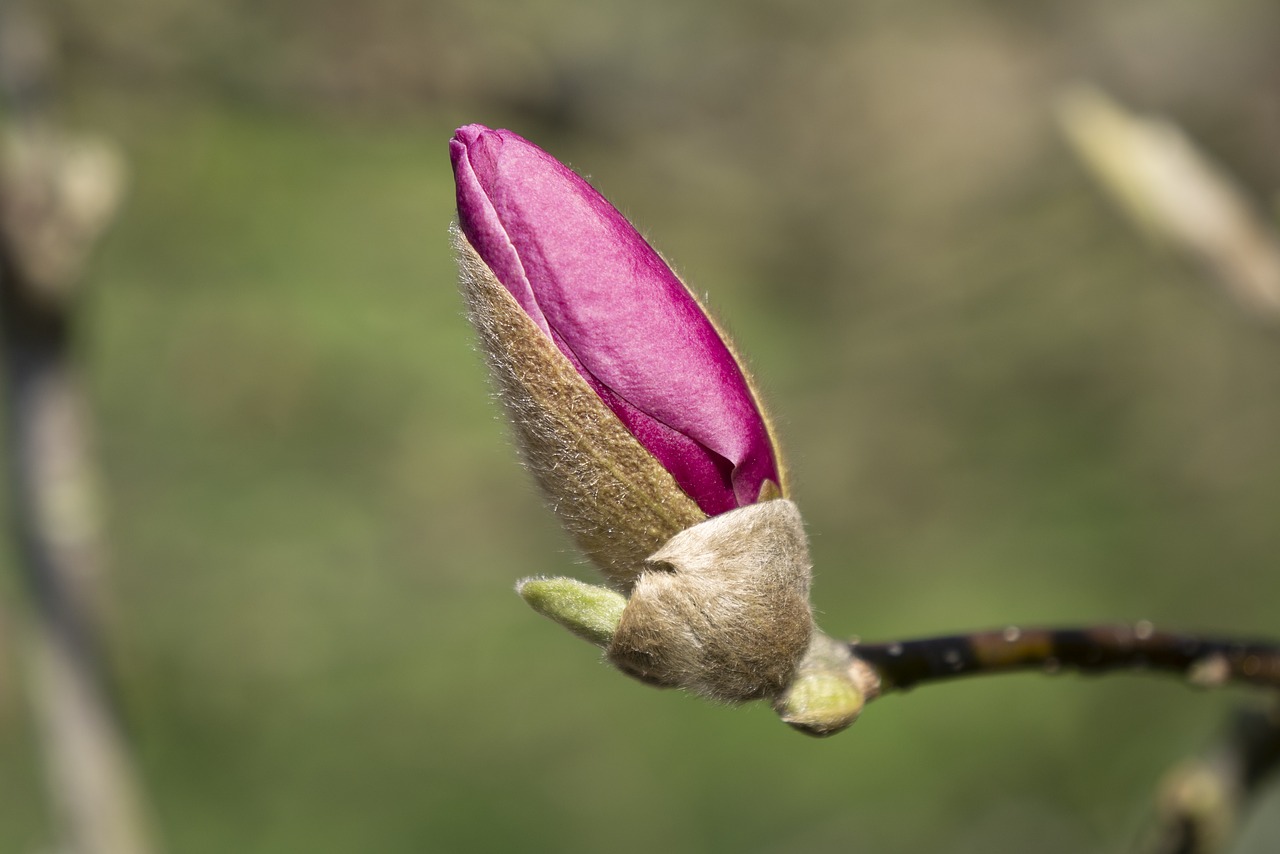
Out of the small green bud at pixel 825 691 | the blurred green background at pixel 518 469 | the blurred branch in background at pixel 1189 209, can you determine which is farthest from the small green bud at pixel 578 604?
the blurred green background at pixel 518 469

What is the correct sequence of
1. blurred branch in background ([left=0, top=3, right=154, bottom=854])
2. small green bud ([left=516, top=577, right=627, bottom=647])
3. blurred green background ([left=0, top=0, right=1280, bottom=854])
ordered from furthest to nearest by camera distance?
blurred green background ([left=0, top=0, right=1280, bottom=854]), blurred branch in background ([left=0, top=3, right=154, bottom=854]), small green bud ([left=516, top=577, right=627, bottom=647])

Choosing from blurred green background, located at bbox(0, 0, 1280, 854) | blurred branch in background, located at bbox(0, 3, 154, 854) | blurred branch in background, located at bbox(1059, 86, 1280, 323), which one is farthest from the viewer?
blurred green background, located at bbox(0, 0, 1280, 854)

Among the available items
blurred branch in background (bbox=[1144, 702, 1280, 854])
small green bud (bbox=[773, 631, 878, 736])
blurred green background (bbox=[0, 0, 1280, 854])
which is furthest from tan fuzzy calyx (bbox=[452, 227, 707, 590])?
blurred green background (bbox=[0, 0, 1280, 854])

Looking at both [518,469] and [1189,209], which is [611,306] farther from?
[518,469]

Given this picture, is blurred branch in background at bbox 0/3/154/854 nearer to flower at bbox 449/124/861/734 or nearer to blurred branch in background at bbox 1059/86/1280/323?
flower at bbox 449/124/861/734

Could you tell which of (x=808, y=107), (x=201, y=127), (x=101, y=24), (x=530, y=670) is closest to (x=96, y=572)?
(x=530, y=670)

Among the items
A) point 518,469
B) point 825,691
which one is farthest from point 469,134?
point 518,469

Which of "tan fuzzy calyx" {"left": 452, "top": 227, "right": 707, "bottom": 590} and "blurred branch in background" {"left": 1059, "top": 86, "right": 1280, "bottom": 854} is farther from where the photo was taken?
"blurred branch in background" {"left": 1059, "top": 86, "right": 1280, "bottom": 854}

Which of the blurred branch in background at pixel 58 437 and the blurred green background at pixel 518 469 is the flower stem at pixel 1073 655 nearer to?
the blurred branch in background at pixel 58 437
